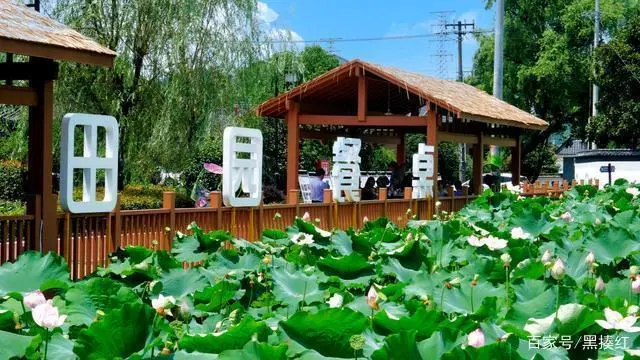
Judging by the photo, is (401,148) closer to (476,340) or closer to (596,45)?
(596,45)

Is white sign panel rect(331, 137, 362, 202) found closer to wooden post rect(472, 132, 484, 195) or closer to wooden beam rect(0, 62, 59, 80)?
wooden beam rect(0, 62, 59, 80)

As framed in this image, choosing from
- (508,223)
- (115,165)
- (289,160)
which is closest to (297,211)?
(115,165)

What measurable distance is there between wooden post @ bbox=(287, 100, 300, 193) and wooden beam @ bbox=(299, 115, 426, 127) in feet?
0.55

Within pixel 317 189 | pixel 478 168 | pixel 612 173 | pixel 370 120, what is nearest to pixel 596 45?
pixel 612 173

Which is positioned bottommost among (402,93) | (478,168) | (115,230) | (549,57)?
(115,230)

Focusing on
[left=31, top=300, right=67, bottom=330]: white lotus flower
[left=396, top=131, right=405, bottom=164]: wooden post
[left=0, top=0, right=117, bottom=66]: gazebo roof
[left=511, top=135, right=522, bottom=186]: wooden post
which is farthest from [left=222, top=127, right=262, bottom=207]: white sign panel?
[left=511, top=135, right=522, bottom=186]: wooden post

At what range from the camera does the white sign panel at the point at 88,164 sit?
25.0 feet

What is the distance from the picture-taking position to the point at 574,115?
34.3 m

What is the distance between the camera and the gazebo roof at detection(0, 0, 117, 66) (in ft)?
23.1

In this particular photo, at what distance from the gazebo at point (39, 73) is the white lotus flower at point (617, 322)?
563 centimetres

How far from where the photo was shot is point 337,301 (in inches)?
121

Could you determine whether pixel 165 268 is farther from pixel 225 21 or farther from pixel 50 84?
pixel 225 21

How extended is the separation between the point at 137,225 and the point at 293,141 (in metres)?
8.60

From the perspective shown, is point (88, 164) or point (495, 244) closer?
point (495, 244)
